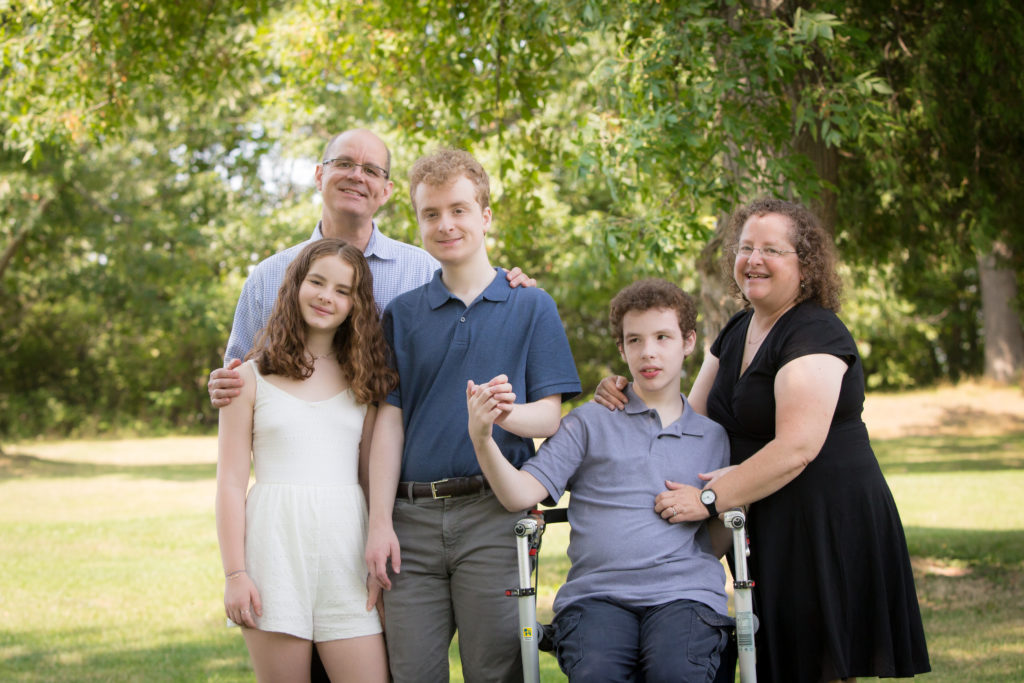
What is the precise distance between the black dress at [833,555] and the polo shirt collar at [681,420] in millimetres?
186

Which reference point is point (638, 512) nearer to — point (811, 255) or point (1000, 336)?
point (811, 255)

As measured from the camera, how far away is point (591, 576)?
295cm

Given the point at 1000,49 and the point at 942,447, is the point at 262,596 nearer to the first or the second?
the point at 1000,49

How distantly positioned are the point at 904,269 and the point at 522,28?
16.9 ft

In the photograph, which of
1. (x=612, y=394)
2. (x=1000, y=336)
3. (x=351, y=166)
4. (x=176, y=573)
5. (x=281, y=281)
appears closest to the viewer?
(x=612, y=394)

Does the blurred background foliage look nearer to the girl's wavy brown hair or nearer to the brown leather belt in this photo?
the girl's wavy brown hair

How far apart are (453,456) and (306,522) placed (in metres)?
0.45

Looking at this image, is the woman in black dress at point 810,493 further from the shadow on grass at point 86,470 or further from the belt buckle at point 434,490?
the shadow on grass at point 86,470

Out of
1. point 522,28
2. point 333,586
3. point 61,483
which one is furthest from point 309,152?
point 333,586

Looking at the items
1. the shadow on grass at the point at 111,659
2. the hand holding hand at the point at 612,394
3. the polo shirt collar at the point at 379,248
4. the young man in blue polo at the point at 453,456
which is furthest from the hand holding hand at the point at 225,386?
the shadow on grass at the point at 111,659

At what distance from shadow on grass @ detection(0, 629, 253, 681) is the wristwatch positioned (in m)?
3.21

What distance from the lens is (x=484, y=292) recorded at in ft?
9.83

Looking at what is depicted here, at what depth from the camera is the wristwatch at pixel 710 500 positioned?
9.46 ft

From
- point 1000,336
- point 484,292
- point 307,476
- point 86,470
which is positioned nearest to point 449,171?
point 484,292
